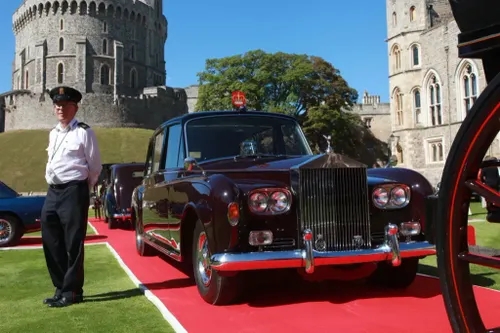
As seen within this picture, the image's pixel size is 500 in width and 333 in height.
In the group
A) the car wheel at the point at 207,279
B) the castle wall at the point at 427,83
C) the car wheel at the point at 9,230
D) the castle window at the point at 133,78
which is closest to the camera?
the car wheel at the point at 207,279

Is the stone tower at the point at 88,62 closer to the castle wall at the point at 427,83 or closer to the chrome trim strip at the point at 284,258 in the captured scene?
the castle wall at the point at 427,83

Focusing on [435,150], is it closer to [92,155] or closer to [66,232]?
[92,155]

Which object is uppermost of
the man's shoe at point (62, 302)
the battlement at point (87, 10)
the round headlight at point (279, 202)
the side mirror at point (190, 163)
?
the battlement at point (87, 10)

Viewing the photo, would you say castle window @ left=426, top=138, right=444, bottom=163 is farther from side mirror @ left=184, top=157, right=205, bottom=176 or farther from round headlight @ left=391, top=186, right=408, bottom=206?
side mirror @ left=184, top=157, right=205, bottom=176

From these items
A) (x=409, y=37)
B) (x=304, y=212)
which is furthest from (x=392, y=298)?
(x=409, y=37)

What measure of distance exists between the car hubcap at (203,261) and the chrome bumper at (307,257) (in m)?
0.54

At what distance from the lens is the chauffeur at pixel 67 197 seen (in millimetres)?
5023

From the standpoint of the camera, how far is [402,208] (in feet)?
16.3

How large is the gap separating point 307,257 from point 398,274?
4.94 feet

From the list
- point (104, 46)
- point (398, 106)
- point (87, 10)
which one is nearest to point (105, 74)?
point (104, 46)

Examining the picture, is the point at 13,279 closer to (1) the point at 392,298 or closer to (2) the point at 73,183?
(2) the point at 73,183

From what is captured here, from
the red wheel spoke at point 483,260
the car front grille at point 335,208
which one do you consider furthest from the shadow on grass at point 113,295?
the red wheel spoke at point 483,260

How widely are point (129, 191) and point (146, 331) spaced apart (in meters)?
11.0

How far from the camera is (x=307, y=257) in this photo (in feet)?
14.4
